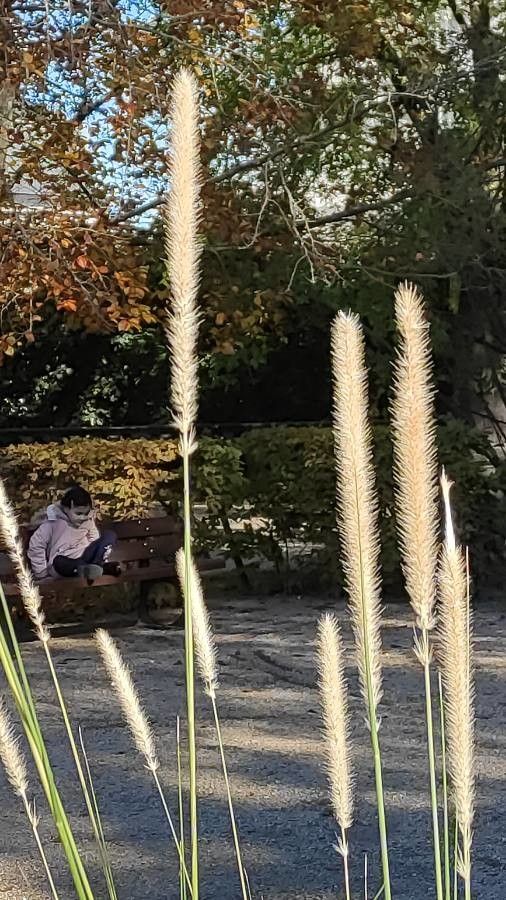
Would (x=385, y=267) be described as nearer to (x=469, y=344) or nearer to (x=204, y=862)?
(x=469, y=344)

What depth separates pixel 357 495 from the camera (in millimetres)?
1068

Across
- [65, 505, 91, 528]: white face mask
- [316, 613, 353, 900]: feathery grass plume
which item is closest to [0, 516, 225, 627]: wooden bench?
[65, 505, 91, 528]: white face mask

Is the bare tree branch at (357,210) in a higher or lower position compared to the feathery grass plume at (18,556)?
higher

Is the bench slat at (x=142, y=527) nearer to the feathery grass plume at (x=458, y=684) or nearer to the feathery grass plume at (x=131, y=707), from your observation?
the feathery grass plume at (x=131, y=707)

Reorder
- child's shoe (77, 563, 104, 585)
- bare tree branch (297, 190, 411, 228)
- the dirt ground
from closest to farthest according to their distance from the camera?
1. the dirt ground
2. child's shoe (77, 563, 104, 585)
3. bare tree branch (297, 190, 411, 228)

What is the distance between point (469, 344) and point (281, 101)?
3176mm

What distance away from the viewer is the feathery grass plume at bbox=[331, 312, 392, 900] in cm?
106

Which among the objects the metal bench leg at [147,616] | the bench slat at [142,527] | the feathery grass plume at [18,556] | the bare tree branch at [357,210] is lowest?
the metal bench leg at [147,616]

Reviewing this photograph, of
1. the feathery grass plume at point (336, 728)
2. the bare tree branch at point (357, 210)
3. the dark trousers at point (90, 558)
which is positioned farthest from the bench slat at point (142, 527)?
the feathery grass plume at point (336, 728)

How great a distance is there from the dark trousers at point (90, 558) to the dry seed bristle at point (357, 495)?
6.06 meters

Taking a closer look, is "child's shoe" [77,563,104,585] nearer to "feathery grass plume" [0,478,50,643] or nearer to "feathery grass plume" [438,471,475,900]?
"feathery grass plume" [0,478,50,643]

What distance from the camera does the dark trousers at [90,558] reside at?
7.02 m

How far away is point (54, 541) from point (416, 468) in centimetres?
625

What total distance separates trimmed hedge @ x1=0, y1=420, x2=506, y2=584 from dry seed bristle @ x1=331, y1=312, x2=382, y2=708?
7145 millimetres
